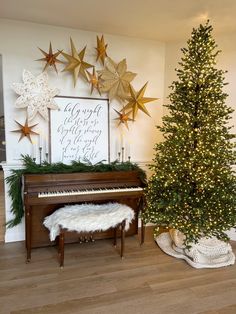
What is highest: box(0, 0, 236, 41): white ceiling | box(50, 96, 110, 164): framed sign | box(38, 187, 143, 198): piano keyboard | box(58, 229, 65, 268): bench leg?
box(0, 0, 236, 41): white ceiling

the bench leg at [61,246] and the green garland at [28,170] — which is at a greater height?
the green garland at [28,170]

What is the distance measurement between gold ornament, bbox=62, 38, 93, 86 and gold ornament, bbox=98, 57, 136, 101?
20 cm

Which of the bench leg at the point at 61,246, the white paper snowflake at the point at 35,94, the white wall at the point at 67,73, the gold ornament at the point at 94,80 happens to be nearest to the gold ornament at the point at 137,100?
the white wall at the point at 67,73

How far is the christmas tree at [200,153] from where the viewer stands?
2.38 m

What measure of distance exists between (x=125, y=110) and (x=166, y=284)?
2.05 m

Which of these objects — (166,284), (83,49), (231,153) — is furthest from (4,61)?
(166,284)

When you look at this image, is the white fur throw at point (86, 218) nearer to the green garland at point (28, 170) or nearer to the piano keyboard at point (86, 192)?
the piano keyboard at point (86, 192)

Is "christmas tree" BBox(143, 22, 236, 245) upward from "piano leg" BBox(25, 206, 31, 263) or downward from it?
upward

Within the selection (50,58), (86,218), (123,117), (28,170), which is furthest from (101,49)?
(86,218)

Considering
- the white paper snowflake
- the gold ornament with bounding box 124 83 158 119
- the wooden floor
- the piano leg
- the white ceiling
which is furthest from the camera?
the gold ornament with bounding box 124 83 158 119

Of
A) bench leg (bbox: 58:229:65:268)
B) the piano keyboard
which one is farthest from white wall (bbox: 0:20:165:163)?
bench leg (bbox: 58:229:65:268)

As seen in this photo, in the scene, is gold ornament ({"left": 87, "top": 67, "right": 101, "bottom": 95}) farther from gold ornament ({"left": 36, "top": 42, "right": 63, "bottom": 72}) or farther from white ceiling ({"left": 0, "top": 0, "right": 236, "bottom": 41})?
white ceiling ({"left": 0, "top": 0, "right": 236, "bottom": 41})

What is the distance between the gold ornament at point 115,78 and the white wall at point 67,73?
197mm

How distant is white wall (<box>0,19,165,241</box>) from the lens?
2.80 meters
